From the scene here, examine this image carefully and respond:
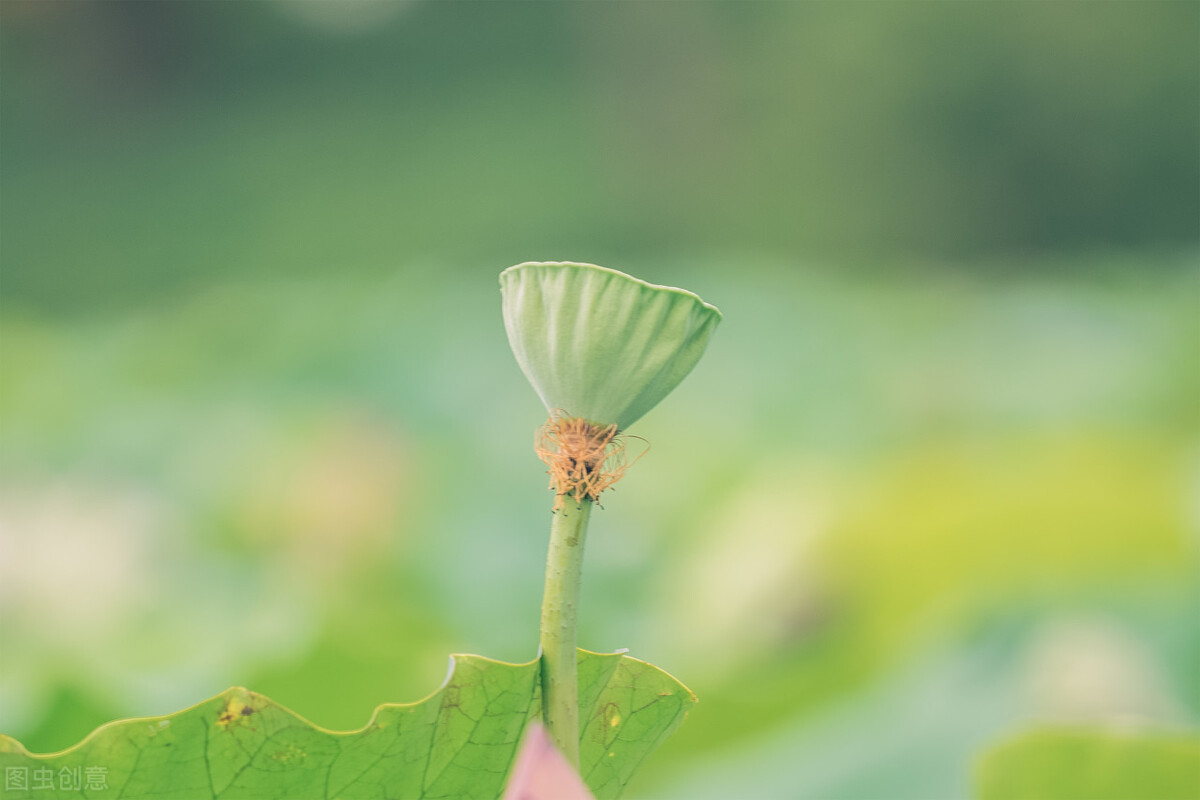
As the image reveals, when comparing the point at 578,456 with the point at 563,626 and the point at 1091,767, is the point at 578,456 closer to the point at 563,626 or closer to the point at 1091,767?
the point at 563,626

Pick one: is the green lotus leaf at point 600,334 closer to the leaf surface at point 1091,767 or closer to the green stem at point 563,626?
the green stem at point 563,626

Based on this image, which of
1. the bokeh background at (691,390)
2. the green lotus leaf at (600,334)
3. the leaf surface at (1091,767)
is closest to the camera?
the green lotus leaf at (600,334)

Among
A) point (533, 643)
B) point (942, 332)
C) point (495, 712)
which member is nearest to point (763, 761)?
point (533, 643)

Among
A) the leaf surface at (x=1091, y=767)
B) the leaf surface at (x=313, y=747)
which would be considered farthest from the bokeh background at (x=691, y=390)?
the leaf surface at (x=313, y=747)

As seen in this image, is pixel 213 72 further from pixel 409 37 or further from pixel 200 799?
pixel 200 799

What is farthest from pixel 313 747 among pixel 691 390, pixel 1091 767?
pixel 691 390

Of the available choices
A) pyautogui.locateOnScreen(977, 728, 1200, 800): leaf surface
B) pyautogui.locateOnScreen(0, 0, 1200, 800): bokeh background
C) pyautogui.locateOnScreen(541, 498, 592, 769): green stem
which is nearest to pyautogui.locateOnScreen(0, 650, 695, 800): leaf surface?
pyautogui.locateOnScreen(541, 498, 592, 769): green stem
